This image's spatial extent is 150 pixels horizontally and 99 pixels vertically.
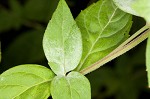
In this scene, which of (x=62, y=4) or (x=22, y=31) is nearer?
(x=62, y=4)

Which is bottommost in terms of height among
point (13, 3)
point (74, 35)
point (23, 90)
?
point (13, 3)

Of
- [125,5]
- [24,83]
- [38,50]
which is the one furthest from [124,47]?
[38,50]

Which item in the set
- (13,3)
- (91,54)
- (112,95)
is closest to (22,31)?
(13,3)

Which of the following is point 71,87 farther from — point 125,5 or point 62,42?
point 125,5

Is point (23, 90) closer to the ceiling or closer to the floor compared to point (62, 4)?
closer to the floor

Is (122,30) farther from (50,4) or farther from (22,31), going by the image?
(22,31)

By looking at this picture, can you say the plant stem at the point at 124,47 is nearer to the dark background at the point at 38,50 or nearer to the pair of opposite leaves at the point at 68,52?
the pair of opposite leaves at the point at 68,52

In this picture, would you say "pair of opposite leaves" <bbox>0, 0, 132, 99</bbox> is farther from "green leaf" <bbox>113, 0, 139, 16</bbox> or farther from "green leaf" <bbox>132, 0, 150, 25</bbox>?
"green leaf" <bbox>132, 0, 150, 25</bbox>

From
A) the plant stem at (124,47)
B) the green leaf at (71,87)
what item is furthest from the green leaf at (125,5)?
the green leaf at (71,87)
